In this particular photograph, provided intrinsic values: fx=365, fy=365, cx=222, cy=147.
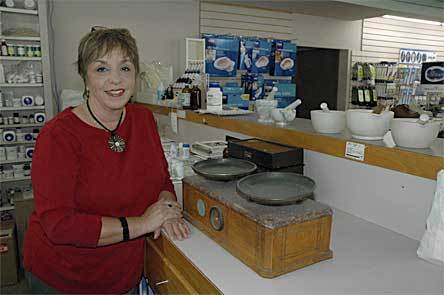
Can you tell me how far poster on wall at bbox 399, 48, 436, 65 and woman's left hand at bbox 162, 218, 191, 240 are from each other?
7.69 metres

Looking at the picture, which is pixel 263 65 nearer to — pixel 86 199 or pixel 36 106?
pixel 36 106

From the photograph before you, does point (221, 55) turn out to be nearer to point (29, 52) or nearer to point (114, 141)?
Result: point (29, 52)

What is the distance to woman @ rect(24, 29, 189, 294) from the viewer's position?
1.19 meters

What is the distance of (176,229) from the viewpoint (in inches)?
51.5

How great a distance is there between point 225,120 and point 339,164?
965 mm

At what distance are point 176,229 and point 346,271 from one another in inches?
23.0

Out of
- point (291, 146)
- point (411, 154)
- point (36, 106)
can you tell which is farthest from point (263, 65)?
point (411, 154)

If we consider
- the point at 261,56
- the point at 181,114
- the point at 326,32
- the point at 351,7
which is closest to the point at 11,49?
the point at 181,114

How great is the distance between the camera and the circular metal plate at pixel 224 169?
1.37 m

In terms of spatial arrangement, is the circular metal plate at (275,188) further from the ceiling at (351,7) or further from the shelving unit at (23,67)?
the ceiling at (351,7)

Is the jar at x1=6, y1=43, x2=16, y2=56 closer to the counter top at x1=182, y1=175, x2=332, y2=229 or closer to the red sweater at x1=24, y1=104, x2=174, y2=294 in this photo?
the red sweater at x1=24, y1=104, x2=174, y2=294

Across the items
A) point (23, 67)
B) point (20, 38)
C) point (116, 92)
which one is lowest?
point (116, 92)

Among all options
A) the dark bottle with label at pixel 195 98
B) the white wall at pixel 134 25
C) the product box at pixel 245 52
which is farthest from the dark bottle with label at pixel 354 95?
the dark bottle with label at pixel 195 98

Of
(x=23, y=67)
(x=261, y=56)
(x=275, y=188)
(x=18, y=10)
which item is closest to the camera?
(x=275, y=188)
